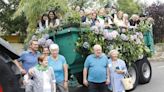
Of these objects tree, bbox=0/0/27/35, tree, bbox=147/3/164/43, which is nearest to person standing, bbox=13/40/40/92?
tree, bbox=147/3/164/43

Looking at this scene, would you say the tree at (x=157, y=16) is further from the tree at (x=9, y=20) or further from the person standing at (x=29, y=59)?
the person standing at (x=29, y=59)

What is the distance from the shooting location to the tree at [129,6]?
27.8 metres

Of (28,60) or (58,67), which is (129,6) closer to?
(28,60)

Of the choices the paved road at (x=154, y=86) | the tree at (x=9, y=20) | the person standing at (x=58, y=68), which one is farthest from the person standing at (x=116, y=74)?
the tree at (x=9, y=20)

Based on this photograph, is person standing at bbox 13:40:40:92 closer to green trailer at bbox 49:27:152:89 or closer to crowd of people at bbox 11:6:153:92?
crowd of people at bbox 11:6:153:92

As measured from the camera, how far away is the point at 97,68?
8.84 metres

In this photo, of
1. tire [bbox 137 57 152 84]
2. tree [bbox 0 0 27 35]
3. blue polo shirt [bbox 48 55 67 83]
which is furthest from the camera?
tree [bbox 0 0 27 35]

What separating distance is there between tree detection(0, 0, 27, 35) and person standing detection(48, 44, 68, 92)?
66.1ft

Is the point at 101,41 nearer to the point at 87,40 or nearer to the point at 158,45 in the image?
the point at 87,40

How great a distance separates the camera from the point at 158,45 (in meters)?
25.6

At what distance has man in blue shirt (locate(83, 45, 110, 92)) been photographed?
8.83 meters

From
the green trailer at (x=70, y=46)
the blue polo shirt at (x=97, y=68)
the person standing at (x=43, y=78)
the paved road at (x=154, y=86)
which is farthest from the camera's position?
the paved road at (x=154, y=86)

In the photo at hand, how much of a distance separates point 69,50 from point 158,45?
16.1m

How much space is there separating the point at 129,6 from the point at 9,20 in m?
8.07
